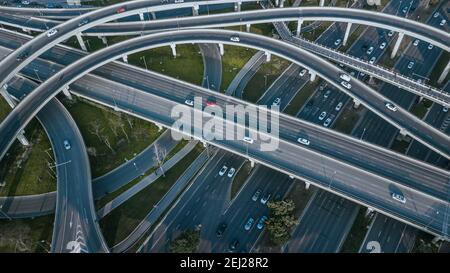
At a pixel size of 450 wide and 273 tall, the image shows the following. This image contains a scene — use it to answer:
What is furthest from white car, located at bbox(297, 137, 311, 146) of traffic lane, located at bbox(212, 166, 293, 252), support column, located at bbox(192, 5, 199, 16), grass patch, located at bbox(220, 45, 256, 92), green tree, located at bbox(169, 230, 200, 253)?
support column, located at bbox(192, 5, 199, 16)

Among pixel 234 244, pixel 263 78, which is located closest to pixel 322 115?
pixel 263 78

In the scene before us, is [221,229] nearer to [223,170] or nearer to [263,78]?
[223,170]

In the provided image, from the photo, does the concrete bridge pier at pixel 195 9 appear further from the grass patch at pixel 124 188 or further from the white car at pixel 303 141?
the white car at pixel 303 141

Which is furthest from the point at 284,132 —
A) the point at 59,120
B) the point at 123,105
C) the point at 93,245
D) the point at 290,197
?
the point at 59,120

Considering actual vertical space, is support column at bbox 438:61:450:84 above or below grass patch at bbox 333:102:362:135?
below

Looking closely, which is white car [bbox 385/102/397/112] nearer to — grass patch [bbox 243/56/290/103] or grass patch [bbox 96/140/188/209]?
grass patch [bbox 243/56/290/103]
